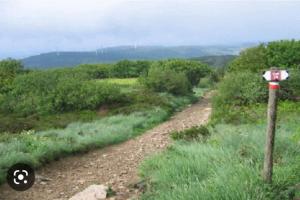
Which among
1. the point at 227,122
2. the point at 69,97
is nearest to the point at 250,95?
the point at 227,122

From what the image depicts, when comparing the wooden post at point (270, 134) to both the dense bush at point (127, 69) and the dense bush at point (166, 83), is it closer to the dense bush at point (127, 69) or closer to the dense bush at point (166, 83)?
the dense bush at point (166, 83)

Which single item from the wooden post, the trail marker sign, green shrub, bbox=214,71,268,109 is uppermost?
the trail marker sign

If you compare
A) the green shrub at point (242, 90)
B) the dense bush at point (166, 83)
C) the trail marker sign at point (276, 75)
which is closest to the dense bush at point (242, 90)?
the green shrub at point (242, 90)

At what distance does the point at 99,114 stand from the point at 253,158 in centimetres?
2253

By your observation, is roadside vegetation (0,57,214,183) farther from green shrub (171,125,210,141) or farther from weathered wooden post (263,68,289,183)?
weathered wooden post (263,68,289,183)

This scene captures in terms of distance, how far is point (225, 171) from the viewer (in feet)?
24.1

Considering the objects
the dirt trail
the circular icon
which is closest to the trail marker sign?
the dirt trail

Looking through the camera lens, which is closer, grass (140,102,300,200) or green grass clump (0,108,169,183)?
grass (140,102,300,200)

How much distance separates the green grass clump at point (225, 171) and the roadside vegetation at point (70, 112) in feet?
14.8

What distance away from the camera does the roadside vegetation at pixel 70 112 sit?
574 inches

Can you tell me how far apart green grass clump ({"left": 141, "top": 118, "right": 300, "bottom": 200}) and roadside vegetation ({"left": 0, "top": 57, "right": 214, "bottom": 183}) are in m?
4.53

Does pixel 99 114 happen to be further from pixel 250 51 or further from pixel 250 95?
pixel 250 51

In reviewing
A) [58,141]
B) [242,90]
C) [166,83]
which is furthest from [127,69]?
[58,141]

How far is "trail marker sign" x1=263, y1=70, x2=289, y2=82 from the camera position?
21.5 feet
